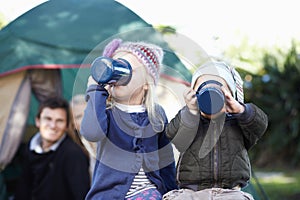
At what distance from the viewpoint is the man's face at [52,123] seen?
509 centimetres

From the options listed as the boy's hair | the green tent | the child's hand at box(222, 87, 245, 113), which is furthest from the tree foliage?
the child's hand at box(222, 87, 245, 113)

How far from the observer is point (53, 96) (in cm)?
Answer: 543

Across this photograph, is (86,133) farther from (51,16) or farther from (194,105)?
(51,16)

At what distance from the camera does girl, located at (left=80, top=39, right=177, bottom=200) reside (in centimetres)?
269

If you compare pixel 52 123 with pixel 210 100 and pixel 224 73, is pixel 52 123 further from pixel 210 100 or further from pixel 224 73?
pixel 210 100

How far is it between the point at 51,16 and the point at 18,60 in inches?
18.0

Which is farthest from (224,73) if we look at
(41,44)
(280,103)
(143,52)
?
(280,103)

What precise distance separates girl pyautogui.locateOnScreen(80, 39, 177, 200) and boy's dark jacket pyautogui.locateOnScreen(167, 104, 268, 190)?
159 millimetres

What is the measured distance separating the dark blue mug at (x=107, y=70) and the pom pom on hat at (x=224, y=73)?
0.30 m

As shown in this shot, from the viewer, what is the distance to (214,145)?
8.58 feet

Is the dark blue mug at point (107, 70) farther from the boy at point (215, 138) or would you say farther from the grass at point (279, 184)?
the grass at point (279, 184)

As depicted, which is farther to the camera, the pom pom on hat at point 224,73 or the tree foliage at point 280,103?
the tree foliage at point 280,103

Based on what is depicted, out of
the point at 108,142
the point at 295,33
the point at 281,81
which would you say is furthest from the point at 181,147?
the point at 295,33

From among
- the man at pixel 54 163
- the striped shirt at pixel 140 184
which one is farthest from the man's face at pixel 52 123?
the striped shirt at pixel 140 184
